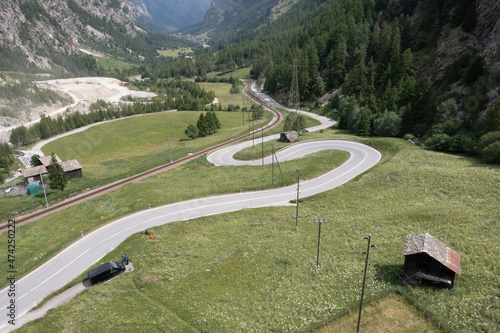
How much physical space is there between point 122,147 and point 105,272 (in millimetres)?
91512

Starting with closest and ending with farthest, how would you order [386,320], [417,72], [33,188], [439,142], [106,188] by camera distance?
1. [386,320]
2. [106,188]
3. [33,188]
4. [439,142]
5. [417,72]

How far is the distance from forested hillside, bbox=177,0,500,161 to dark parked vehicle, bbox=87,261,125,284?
6634 cm

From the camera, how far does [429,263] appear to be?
26562mm

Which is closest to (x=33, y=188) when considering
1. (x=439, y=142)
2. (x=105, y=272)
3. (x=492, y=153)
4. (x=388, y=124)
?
(x=105, y=272)

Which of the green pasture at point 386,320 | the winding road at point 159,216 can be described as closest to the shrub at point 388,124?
the winding road at point 159,216

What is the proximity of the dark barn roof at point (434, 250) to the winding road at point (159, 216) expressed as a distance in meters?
26.8

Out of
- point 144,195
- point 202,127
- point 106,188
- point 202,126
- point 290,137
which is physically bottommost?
point 106,188

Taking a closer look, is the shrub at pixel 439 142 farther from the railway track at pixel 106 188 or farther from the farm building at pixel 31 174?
the farm building at pixel 31 174

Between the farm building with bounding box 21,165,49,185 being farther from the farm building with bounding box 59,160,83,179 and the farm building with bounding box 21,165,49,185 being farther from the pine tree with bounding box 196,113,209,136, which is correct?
the pine tree with bounding box 196,113,209,136

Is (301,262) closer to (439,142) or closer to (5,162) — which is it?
(439,142)

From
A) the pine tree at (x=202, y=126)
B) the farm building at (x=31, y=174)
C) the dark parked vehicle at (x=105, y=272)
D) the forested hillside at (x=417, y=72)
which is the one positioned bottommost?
the dark parked vehicle at (x=105, y=272)

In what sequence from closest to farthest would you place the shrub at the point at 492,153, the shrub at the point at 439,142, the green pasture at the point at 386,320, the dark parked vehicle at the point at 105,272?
the green pasture at the point at 386,320 < the dark parked vehicle at the point at 105,272 < the shrub at the point at 492,153 < the shrub at the point at 439,142

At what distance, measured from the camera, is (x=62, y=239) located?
136 ft

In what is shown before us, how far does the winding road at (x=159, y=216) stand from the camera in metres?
31.6
